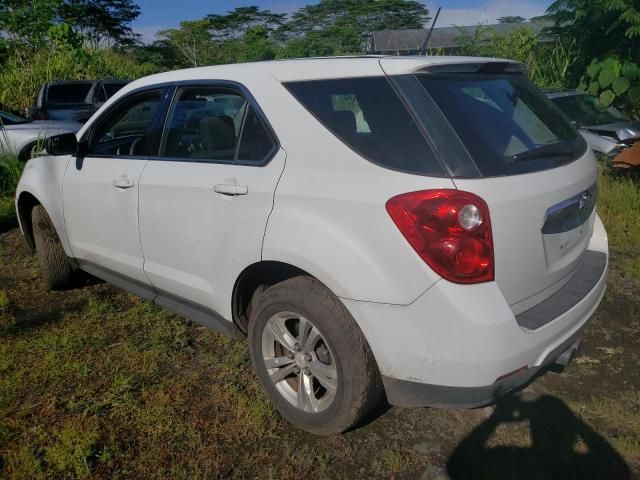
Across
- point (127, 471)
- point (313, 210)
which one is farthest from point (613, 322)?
point (127, 471)

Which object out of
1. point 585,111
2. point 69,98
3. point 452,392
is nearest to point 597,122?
point 585,111

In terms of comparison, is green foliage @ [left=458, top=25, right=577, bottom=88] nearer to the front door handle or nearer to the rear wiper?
the rear wiper

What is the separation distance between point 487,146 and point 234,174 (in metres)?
1.18

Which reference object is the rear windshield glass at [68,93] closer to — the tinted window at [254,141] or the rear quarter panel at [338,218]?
the tinted window at [254,141]

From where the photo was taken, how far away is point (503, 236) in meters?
2.10

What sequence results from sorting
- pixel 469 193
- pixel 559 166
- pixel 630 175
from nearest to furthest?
pixel 469 193 < pixel 559 166 < pixel 630 175

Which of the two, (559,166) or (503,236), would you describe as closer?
(503,236)

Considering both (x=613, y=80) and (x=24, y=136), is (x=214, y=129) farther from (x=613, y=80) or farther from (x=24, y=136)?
(x=613, y=80)

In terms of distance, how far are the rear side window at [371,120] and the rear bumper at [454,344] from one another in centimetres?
51

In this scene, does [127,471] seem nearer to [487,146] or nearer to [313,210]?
[313,210]

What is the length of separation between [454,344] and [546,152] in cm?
102

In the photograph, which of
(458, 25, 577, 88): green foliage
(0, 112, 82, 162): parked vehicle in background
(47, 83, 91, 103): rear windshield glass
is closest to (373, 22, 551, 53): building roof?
(458, 25, 577, 88): green foliage

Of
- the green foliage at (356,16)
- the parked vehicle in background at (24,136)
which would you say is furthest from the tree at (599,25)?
the green foliage at (356,16)

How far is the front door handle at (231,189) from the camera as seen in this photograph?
8.57ft
